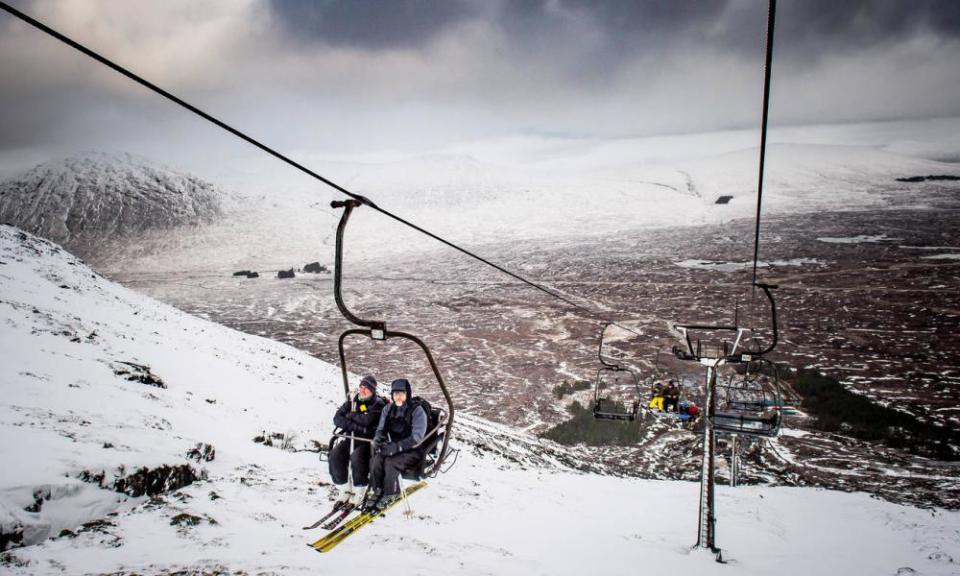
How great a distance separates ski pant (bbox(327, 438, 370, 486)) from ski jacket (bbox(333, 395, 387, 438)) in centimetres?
20

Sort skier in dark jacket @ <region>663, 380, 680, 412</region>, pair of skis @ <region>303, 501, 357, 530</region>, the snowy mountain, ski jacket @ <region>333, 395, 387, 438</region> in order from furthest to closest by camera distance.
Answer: the snowy mountain < skier in dark jacket @ <region>663, 380, 680, 412</region> < ski jacket @ <region>333, 395, 387, 438</region> < pair of skis @ <region>303, 501, 357, 530</region>

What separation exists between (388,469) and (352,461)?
0.69m

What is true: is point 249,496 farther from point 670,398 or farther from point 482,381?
point 482,381

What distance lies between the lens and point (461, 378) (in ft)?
160

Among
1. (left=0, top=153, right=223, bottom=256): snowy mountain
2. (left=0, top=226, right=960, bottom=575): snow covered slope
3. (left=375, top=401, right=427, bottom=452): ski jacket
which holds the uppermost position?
(left=0, top=153, right=223, bottom=256): snowy mountain

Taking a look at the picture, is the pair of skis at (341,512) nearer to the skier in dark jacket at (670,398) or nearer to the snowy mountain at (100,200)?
the skier in dark jacket at (670,398)

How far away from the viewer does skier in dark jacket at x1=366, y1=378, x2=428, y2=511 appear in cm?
807

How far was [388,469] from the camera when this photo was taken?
8.16 metres

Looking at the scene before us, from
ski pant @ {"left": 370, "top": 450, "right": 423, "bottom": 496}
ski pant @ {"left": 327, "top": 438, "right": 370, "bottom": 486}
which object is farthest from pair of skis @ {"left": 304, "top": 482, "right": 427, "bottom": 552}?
ski pant @ {"left": 327, "top": 438, "right": 370, "bottom": 486}

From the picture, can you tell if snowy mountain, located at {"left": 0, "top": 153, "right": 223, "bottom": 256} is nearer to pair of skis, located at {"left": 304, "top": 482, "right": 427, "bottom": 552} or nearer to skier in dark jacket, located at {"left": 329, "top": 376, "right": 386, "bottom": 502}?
skier in dark jacket, located at {"left": 329, "top": 376, "right": 386, "bottom": 502}

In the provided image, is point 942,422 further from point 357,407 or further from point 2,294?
point 2,294

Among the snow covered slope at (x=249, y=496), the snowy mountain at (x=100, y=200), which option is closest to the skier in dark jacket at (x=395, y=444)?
the snow covered slope at (x=249, y=496)

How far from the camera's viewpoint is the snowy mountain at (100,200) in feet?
454

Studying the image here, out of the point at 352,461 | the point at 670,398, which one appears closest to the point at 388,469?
the point at 352,461
